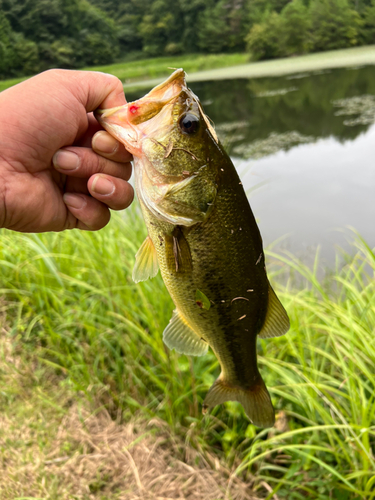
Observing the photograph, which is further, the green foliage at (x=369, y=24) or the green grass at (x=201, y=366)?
the green foliage at (x=369, y=24)

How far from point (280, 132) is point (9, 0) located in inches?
606

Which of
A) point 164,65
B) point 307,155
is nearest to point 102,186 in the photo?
point 307,155

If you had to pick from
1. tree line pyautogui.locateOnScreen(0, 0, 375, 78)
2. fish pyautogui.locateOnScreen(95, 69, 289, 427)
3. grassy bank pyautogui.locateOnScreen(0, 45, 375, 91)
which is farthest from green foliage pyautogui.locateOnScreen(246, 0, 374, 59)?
fish pyautogui.locateOnScreen(95, 69, 289, 427)

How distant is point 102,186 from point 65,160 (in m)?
0.18

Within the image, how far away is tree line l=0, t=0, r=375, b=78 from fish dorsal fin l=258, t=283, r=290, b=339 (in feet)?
87.5

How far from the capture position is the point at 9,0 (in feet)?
55.6

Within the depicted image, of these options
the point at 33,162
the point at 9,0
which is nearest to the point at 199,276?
the point at 33,162

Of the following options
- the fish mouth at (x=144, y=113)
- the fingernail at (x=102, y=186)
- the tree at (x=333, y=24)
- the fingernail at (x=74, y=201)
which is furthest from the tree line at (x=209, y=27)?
the fish mouth at (x=144, y=113)

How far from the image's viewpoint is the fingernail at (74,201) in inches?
62.2

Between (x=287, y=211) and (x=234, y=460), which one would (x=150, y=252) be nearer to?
(x=234, y=460)

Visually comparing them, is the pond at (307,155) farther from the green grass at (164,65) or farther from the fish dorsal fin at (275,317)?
the green grass at (164,65)

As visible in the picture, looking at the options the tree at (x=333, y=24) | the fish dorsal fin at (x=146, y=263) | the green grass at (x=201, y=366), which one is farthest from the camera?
the tree at (x=333, y=24)

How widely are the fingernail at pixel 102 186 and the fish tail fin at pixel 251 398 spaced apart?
96cm

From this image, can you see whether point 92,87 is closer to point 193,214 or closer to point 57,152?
point 57,152
